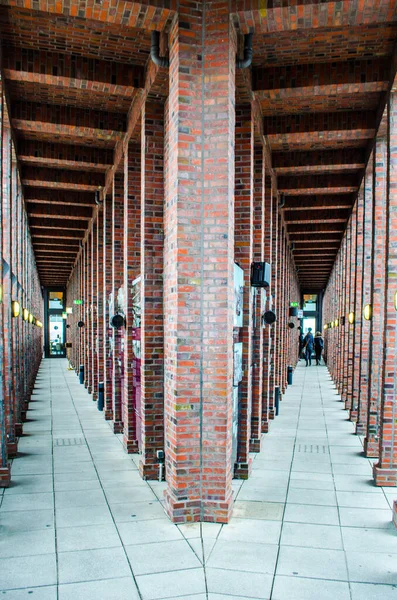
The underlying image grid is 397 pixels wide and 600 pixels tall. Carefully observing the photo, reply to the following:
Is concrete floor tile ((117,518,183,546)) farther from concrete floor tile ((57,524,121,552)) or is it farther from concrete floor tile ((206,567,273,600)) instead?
concrete floor tile ((206,567,273,600))

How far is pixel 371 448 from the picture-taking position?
8.83 meters

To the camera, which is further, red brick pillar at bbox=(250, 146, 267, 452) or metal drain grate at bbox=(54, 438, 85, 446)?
→ metal drain grate at bbox=(54, 438, 85, 446)

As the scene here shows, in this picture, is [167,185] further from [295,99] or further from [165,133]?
[295,99]

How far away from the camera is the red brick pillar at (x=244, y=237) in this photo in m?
7.56

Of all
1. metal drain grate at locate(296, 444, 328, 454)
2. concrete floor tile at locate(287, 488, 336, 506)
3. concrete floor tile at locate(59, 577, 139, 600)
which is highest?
concrete floor tile at locate(59, 577, 139, 600)

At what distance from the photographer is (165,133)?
7.35 meters

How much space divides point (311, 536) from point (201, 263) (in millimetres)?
2881

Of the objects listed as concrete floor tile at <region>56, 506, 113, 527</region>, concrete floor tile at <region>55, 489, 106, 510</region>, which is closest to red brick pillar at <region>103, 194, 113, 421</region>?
concrete floor tile at <region>55, 489, 106, 510</region>

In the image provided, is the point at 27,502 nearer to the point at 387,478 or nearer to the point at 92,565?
the point at 92,565

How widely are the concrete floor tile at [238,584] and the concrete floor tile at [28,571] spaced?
125 cm

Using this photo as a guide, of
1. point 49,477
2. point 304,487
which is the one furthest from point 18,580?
point 304,487

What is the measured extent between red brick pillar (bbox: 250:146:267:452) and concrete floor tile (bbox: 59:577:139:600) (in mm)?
4667

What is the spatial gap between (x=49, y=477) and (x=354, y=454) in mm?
4727

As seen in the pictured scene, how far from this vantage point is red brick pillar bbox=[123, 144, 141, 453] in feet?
29.8
